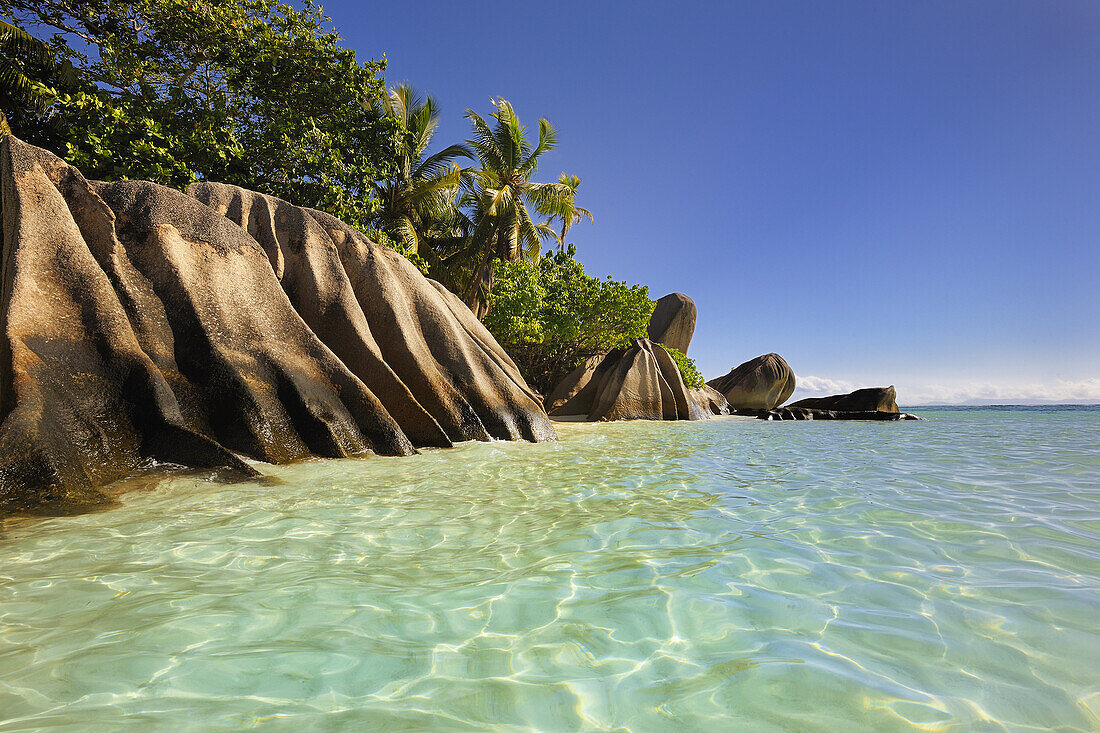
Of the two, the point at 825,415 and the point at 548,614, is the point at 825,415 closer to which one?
the point at 825,415

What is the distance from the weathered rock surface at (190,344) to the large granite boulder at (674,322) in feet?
75.5

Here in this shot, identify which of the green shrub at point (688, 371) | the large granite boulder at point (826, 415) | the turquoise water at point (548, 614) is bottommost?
the turquoise water at point (548, 614)

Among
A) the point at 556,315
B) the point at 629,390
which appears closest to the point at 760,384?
the point at 629,390

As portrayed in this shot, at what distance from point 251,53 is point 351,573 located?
14983 millimetres

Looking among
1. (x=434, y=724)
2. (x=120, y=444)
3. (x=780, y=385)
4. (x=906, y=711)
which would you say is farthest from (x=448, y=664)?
(x=780, y=385)

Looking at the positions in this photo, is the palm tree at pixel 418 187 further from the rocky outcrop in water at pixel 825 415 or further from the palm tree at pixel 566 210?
the rocky outcrop in water at pixel 825 415

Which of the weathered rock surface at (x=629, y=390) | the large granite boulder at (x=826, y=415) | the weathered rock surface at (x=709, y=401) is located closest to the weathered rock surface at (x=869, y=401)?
the large granite boulder at (x=826, y=415)

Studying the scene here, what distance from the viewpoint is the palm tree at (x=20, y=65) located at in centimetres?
1232

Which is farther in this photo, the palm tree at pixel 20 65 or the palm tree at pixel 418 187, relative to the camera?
the palm tree at pixel 418 187

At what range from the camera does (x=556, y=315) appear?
1633cm

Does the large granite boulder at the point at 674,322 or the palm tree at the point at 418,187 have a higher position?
the palm tree at the point at 418,187

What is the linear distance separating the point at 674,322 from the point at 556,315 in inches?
591

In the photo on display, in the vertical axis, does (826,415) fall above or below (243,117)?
below

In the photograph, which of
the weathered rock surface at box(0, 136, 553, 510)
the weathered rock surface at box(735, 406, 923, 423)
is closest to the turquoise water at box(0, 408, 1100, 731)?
the weathered rock surface at box(0, 136, 553, 510)
